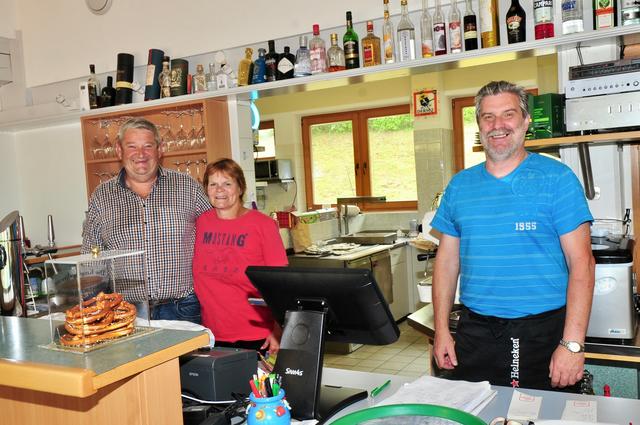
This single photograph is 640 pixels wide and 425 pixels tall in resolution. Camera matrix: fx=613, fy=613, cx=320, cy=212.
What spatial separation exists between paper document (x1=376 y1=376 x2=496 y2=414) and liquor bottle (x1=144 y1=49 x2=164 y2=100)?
3.24 m

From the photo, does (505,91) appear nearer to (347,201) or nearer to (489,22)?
(489,22)

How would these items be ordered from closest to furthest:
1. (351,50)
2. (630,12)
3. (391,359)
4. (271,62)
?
(630,12) < (351,50) < (271,62) < (391,359)

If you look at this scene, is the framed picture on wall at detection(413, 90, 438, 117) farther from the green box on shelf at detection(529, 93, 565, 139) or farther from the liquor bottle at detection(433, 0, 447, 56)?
the green box on shelf at detection(529, 93, 565, 139)

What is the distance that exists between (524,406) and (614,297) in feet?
3.65

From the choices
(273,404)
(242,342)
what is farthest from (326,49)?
(273,404)

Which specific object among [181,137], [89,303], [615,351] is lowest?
[615,351]

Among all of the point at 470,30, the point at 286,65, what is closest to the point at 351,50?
the point at 286,65

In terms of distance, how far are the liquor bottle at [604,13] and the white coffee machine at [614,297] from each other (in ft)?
3.43

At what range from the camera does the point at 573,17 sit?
2.89 metres

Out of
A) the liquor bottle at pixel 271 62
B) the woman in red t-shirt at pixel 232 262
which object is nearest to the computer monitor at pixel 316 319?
the woman in red t-shirt at pixel 232 262

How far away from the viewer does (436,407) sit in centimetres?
127

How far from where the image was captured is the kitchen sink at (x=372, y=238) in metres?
6.13

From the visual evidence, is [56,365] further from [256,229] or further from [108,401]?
[256,229]

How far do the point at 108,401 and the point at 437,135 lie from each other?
528 cm
